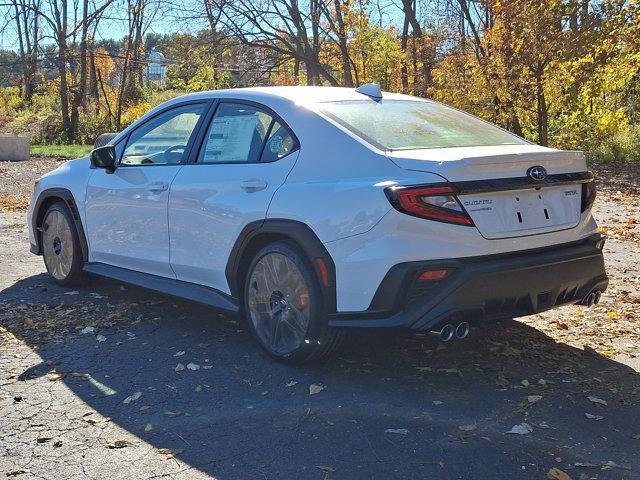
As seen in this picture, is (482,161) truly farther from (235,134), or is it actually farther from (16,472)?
(16,472)

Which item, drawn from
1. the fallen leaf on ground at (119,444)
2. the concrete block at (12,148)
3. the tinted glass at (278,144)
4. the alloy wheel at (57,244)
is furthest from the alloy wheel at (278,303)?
the concrete block at (12,148)

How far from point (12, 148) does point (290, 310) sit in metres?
19.3

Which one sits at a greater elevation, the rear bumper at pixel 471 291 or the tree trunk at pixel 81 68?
the tree trunk at pixel 81 68

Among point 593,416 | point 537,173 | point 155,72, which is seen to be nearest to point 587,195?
point 537,173

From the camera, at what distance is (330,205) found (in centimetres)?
410

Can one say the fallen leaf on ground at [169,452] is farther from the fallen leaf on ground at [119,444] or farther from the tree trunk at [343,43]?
the tree trunk at [343,43]

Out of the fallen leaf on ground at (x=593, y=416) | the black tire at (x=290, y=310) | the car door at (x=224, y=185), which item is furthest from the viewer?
the car door at (x=224, y=185)

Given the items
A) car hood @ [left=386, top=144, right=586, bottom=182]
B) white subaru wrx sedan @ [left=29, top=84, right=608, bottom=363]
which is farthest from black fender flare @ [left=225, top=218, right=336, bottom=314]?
car hood @ [left=386, top=144, right=586, bottom=182]

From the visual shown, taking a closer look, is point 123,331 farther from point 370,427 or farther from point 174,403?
point 370,427

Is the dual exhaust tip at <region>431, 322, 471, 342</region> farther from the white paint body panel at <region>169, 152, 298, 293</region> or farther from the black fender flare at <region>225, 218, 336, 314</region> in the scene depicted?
the white paint body panel at <region>169, 152, 298, 293</region>

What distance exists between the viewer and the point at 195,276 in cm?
509

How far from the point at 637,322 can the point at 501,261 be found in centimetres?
195

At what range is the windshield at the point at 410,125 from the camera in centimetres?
437

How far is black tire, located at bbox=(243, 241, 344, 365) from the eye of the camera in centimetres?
424
